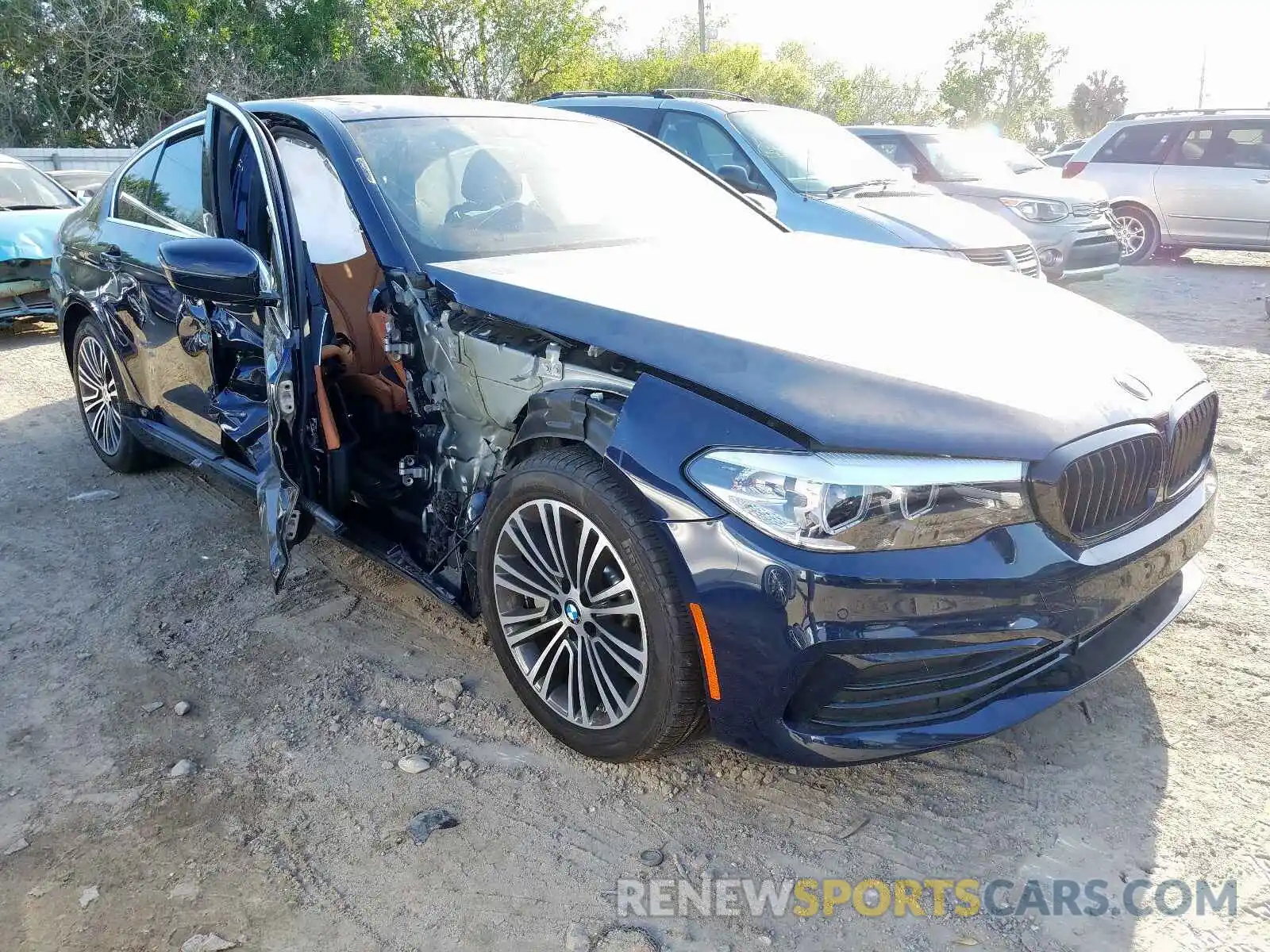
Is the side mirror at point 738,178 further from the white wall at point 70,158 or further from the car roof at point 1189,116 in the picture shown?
the white wall at point 70,158

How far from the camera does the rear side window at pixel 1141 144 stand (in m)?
11.5

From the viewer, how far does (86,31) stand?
58.9 feet

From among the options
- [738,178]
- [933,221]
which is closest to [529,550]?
[738,178]

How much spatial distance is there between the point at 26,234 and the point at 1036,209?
29.4 feet

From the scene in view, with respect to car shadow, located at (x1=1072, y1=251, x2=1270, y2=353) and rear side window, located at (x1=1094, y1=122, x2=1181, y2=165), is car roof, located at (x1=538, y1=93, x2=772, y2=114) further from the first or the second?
rear side window, located at (x1=1094, y1=122, x2=1181, y2=165)

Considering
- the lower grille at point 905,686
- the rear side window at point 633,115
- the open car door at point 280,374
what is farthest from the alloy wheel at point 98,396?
the rear side window at point 633,115

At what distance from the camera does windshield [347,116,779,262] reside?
3023 millimetres

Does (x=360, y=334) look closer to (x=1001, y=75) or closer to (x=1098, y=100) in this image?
(x=1001, y=75)

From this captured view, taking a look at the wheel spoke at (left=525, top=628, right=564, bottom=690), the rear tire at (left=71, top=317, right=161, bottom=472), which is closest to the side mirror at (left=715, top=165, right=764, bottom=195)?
the rear tire at (left=71, top=317, right=161, bottom=472)

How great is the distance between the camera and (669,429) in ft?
7.12

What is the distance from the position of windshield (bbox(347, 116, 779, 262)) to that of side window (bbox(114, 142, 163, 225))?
158cm

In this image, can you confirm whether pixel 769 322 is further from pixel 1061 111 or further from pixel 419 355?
pixel 1061 111

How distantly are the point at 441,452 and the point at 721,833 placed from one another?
4.54ft

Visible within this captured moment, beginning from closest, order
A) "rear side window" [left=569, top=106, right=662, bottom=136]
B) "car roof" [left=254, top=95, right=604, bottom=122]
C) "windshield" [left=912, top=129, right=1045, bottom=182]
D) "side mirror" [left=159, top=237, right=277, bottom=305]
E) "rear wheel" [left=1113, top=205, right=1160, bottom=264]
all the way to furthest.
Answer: "side mirror" [left=159, top=237, right=277, bottom=305], "car roof" [left=254, top=95, right=604, bottom=122], "rear side window" [left=569, top=106, right=662, bottom=136], "windshield" [left=912, top=129, right=1045, bottom=182], "rear wheel" [left=1113, top=205, right=1160, bottom=264]
